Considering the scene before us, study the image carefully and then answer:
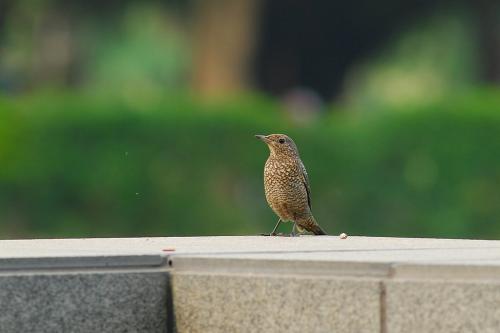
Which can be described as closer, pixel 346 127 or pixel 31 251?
pixel 31 251

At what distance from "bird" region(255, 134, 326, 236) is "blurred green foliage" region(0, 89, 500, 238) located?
23.1 feet

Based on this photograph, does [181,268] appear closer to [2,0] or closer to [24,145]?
[24,145]

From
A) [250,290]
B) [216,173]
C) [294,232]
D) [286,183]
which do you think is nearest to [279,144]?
[286,183]

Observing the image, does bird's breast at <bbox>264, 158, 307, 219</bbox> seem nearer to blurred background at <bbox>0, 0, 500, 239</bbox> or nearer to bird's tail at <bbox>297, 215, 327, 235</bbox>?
bird's tail at <bbox>297, 215, 327, 235</bbox>

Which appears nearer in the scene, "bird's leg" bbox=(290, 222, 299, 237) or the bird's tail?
"bird's leg" bbox=(290, 222, 299, 237)

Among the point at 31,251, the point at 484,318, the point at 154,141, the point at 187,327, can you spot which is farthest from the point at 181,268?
the point at 154,141

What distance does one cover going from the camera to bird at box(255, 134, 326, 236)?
32.6ft

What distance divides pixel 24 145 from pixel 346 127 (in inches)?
133

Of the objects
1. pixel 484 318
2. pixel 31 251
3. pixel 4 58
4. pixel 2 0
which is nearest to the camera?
pixel 484 318

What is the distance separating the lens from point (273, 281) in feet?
24.6

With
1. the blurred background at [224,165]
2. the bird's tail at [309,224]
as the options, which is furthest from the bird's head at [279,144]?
the blurred background at [224,165]

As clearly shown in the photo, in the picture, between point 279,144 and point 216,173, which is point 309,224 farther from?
point 216,173

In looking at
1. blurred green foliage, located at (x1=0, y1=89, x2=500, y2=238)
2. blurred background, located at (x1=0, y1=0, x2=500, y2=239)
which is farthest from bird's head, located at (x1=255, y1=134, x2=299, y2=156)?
blurred green foliage, located at (x1=0, y1=89, x2=500, y2=238)

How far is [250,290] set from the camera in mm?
7562
